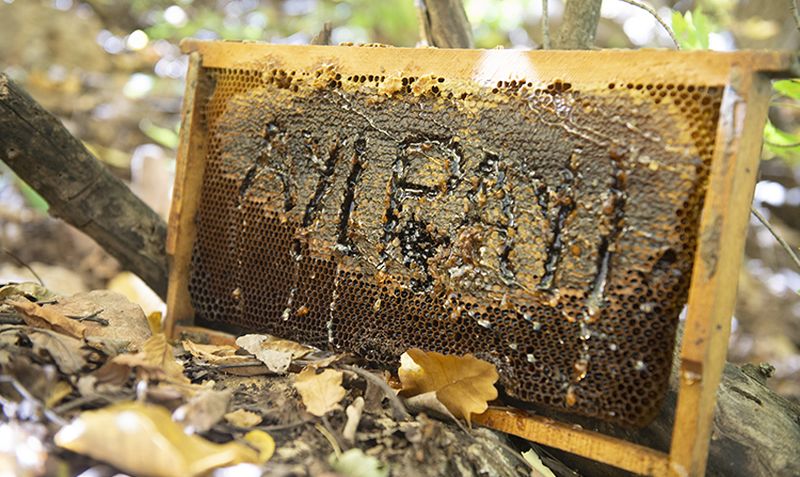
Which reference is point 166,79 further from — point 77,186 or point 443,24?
point 443,24

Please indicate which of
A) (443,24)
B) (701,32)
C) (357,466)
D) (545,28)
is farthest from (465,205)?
(701,32)

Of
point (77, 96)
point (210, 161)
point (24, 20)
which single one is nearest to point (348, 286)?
point (210, 161)

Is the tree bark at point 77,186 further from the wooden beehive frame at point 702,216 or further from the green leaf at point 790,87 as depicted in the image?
the green leaf at point 790,87

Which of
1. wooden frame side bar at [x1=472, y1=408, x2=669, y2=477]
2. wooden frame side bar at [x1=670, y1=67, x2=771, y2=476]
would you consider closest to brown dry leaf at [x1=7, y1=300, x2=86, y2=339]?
wooden frame side bar at [x1=472, y1=408, x2=669, y2=477]

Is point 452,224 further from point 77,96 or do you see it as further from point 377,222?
point 77,96

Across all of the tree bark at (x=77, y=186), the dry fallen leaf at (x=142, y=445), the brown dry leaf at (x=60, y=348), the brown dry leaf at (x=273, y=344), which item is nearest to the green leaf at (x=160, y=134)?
the tree bark at (x=77, y=186)

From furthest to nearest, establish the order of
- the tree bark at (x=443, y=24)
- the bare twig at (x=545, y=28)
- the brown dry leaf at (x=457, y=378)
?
1. the tree bark at (x=443, y=24)
2. the bare twig at (x=545, y=28)
3. the brown dry leaf at (x=457, y=378)
